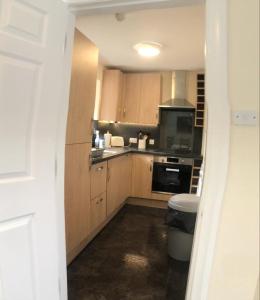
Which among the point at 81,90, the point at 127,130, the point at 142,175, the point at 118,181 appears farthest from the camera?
the point at 127,130

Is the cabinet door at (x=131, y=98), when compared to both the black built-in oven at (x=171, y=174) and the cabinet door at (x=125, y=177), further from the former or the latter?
the black built-in oven at (x=171, y=174)

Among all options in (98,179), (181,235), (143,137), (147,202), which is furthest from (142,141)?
(181,235)

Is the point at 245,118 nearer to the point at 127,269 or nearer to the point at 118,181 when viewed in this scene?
the point at 127,269

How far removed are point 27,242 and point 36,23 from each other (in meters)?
1.14

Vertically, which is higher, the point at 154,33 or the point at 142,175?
the point at 154,33

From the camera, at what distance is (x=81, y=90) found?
82.7 inches

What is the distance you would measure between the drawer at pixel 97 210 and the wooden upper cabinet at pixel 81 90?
2.44 ft

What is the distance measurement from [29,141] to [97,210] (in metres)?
1.59

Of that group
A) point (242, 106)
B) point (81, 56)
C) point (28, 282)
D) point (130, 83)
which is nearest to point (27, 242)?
point (28, 282)

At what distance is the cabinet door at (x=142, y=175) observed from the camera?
3.94m

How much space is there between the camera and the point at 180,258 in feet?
7.82

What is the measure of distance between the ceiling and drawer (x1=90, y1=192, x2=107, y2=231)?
1774 mm

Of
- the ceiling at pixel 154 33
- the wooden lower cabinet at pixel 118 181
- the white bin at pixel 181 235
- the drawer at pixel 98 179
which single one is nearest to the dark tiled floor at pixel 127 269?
the white bin at pixel 181 235

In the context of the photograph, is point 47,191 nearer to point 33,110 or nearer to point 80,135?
point 33,110
